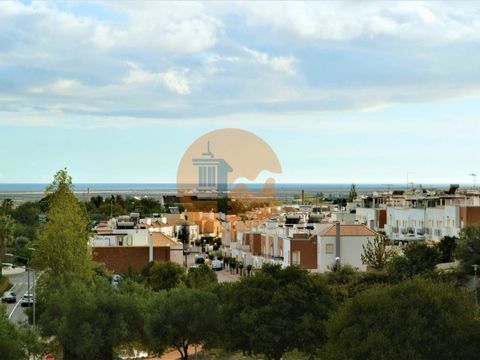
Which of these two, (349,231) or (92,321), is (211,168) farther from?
(92,321)

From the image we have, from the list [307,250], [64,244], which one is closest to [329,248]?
[307,250]

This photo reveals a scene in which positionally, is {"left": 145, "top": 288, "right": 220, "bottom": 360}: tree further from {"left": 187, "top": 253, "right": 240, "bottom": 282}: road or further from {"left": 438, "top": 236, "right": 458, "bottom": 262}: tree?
{"left": 438, "top": 236, "right": 458, "bottom": 262}: tree

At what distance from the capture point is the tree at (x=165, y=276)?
6256 cm

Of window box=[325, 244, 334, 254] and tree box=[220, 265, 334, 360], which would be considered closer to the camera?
tree box=[220, 265, 334, 360]

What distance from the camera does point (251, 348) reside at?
38969 mm

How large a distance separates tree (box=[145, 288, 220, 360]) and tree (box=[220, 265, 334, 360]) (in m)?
0.70

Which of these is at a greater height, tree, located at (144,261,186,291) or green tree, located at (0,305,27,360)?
green tree, located at (0,305,27,360)

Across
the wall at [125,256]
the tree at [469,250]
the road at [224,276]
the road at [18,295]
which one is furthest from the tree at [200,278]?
the tree at [469,250]

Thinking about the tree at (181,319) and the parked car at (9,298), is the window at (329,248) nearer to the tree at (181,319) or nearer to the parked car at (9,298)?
the parked car at (9,298)

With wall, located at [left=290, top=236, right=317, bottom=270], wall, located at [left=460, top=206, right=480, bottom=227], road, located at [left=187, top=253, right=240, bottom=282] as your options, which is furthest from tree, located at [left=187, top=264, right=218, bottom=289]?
wall, located at [left=460, top=206, right=480, bottom=227]

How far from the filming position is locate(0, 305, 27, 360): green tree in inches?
1220

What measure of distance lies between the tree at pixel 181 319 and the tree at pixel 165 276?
21.7 meters

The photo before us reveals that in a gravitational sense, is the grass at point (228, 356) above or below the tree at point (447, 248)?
below

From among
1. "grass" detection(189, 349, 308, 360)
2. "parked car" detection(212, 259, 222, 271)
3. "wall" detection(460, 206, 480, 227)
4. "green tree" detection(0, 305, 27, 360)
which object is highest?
"wall" detection(460, 206, 480, 227)
